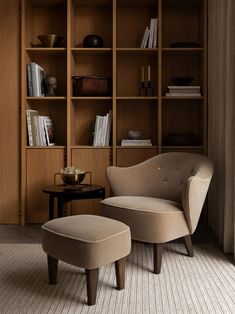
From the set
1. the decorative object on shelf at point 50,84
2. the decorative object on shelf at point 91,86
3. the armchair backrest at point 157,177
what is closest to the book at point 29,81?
the decorative object on shelf at point 50,84

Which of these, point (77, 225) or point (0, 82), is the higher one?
point (0, 82)

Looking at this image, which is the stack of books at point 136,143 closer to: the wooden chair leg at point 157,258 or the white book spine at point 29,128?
the white book spine at point 29,128

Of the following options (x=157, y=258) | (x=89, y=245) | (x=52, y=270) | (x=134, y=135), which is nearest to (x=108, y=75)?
(x=134, y=135)


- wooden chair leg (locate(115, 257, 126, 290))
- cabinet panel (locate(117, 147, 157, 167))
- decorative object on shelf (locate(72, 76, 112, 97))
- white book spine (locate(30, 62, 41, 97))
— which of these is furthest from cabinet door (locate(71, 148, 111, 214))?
wooden chair leg (locate(115, 257, 126, 290))

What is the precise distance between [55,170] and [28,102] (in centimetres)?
75

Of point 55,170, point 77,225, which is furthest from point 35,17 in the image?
point 77,225

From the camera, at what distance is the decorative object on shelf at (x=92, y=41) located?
13.0ft

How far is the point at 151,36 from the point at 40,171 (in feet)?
5.68

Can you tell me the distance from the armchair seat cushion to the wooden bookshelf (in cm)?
111

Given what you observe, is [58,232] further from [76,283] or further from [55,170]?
[55,170]

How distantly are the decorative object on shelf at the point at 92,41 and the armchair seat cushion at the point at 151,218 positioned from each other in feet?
5.90

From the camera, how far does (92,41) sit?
3945 mm

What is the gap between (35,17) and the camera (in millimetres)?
4203

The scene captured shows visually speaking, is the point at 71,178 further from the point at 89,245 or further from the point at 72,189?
the point at 89,245
